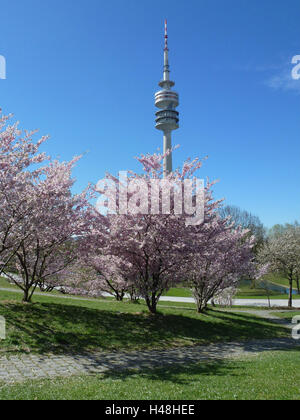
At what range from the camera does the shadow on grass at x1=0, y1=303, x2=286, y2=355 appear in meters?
11.1

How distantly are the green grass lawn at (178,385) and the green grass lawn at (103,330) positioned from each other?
319cm

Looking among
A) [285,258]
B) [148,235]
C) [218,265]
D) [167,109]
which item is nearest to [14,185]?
[148,235]

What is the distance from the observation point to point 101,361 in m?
9.90

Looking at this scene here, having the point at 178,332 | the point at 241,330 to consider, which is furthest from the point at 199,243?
the point at 241,330

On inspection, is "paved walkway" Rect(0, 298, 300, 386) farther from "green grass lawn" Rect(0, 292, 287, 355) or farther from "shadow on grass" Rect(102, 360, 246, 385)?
"green grass lawn" Rect(0, 292, 287, 355)

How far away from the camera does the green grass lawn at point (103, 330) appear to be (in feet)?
36.6
